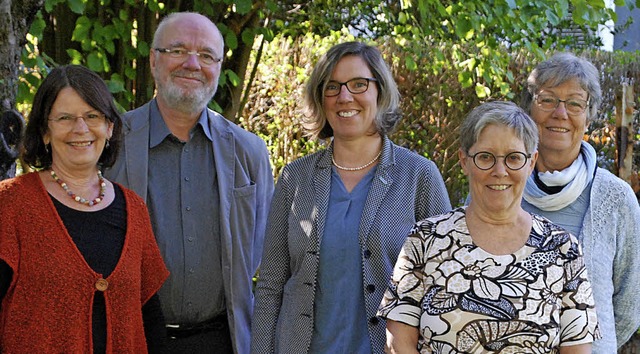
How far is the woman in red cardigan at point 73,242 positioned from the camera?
8.64ft

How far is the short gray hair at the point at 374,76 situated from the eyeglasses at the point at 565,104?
55 centimetres

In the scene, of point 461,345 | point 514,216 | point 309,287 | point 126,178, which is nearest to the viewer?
point 461,345

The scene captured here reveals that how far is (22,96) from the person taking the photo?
4074mm

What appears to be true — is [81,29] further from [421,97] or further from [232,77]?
[421,97]

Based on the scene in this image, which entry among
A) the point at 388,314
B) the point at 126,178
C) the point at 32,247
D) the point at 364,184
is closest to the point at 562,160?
the point at 364,184

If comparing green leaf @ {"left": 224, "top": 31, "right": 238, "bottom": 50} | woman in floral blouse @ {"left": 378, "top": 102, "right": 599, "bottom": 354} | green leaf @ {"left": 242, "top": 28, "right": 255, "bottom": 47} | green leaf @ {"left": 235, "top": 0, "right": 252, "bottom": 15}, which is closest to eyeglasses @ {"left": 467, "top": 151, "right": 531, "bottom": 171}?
woman in floral blouse @ {"left": 378, "top": 102, "right": 599, "bottom": 354}

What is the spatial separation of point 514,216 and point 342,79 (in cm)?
85

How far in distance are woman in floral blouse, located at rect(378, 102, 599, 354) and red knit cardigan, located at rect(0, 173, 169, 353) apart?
0.90 m

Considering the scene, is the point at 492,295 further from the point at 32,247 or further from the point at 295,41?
the point at 295,41

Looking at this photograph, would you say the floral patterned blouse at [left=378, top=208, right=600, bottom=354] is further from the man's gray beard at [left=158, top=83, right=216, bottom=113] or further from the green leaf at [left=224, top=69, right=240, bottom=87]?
the green leaf at [left=224, top=69, right=240, bottom=87]

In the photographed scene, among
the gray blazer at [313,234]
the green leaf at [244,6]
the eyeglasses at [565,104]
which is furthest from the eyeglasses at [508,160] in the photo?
the green leaf at [244,6]

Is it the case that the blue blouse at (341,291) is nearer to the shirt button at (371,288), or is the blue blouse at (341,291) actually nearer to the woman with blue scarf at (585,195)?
the shirt button at (371,288)

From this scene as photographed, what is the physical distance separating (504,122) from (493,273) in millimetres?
496

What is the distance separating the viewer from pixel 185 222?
331cm
